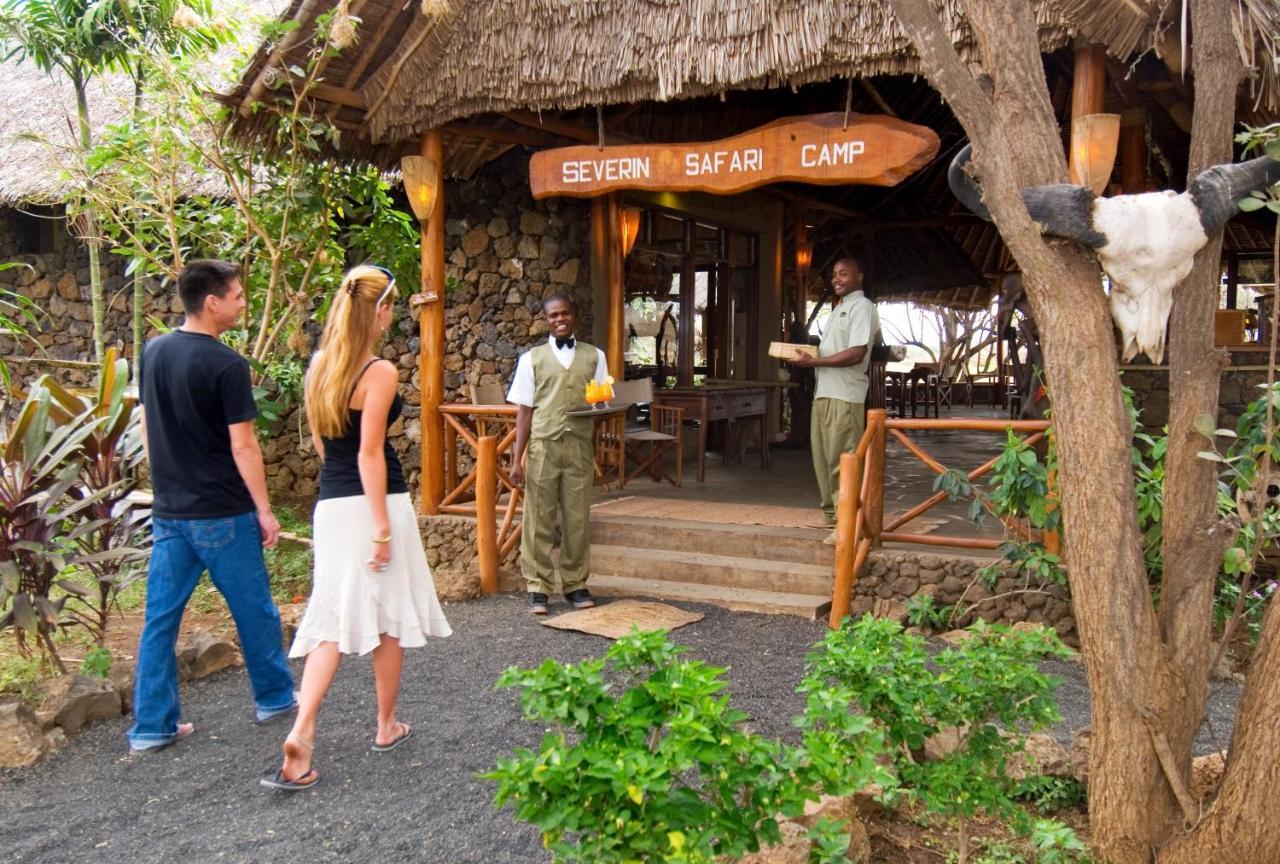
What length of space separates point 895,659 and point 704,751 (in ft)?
3.19

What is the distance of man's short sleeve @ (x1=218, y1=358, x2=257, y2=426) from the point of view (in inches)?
136

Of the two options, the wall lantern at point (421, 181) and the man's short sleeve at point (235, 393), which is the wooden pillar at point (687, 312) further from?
the man's short sleeve at point (235, 393)

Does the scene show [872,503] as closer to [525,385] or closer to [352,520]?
[525,385]

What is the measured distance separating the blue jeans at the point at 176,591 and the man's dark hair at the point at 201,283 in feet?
2.45

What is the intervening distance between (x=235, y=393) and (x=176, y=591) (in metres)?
0.72

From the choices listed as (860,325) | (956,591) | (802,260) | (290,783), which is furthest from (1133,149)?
(290,783)

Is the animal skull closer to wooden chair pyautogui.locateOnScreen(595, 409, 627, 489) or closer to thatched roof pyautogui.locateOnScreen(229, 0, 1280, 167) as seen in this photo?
thatched roof pyautogui.locateOnScreen(229, 0, 1280, 167)

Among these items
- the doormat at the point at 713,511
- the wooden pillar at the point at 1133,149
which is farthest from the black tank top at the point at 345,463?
the wooden pillar at the point at 1133,149

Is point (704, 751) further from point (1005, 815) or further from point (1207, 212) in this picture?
point (1207, 212)

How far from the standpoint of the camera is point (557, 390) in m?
5.27

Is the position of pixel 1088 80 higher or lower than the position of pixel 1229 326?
higher

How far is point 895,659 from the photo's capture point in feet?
8.82

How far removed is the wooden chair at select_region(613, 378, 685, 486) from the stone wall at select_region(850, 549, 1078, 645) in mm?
2546

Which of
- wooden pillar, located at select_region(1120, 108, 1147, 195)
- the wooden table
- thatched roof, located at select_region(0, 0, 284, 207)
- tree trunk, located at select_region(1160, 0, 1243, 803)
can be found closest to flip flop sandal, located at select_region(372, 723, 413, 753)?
tree trunk, located at select_region(1160, 0, 1243, 803)
